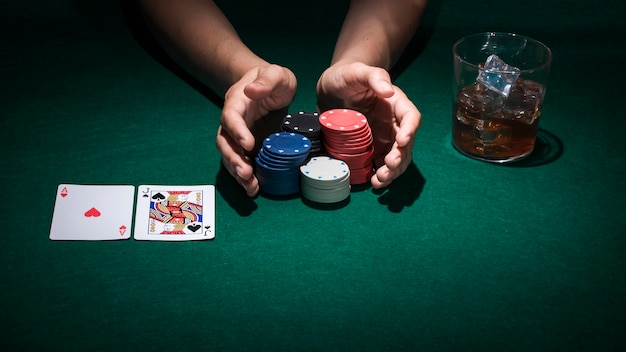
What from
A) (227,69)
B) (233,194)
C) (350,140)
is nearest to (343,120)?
(350,140)

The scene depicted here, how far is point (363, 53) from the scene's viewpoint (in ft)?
9.46

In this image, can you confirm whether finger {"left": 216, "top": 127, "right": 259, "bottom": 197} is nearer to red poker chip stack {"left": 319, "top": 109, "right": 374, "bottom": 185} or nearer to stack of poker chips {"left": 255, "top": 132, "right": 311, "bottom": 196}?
stack of poker chips {"left": 255, "top": 132, "right": 311, "bottom": 196}

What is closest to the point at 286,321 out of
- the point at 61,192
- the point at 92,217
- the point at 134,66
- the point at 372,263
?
the point at 372,263

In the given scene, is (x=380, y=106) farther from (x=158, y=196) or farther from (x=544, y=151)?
(x=158, y=196)

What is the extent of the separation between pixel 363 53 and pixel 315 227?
729 mm

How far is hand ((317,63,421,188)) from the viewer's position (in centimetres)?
245

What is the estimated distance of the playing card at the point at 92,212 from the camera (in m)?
2.41

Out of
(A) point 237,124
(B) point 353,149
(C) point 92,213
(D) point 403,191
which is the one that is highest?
A: (A) point 237,124

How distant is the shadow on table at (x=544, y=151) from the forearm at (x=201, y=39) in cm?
96

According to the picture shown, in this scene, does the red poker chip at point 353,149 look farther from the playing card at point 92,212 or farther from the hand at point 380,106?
the playing card at point 92,212

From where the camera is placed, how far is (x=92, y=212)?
247cm

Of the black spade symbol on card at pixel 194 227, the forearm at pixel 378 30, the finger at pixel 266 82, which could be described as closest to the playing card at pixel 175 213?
the black spade symbol on card at pixel 194 227

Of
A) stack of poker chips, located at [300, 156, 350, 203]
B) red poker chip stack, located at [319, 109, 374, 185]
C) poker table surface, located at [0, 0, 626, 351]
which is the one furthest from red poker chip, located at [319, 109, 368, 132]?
poker table surface, located at [0, 0, 626, 351]

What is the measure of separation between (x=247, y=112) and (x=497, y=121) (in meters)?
0.78
